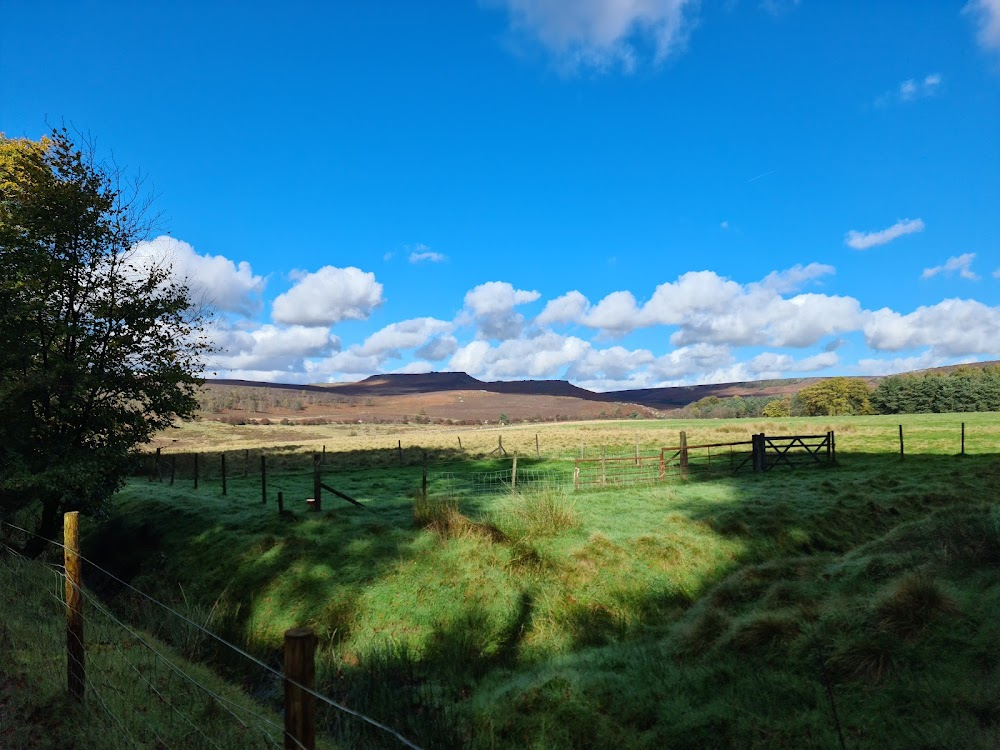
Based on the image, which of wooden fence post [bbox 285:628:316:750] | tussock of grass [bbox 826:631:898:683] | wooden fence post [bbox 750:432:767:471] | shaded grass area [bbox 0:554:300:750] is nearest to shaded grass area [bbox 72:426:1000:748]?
tussock of grass [bbox 826:631:898:683]

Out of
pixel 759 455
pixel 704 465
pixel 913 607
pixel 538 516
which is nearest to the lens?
pixel 913 607

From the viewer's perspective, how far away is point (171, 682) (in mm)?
6941

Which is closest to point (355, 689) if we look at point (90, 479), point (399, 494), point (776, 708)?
point (776, 708)

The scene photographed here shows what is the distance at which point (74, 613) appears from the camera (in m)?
5.88

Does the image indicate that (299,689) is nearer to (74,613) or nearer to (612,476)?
(74,613)

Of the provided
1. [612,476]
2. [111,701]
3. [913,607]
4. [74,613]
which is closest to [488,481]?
[612,476]

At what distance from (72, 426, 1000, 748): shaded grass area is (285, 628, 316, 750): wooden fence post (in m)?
4.39

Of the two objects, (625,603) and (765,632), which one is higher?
(765,632)

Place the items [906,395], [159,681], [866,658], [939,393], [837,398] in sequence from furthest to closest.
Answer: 1. [837,398]
2. [906,395]
3. [939,393]
4. [159,681]
5. [866,658]

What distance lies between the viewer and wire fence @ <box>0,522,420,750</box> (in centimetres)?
567

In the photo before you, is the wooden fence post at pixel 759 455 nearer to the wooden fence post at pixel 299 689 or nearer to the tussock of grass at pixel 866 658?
the tussock of grass at pixel 866 658

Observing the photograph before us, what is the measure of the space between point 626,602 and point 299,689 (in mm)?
9140

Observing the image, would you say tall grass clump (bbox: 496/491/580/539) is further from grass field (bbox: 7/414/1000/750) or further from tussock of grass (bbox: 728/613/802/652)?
tussock of grass (bbox: 728/613/802/652)

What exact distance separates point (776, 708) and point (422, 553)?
8.38 metres
